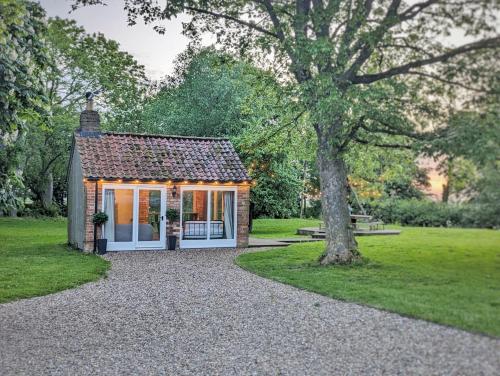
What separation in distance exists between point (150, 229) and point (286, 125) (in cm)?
597

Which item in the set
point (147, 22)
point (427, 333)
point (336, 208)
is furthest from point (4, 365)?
point (147, 22)

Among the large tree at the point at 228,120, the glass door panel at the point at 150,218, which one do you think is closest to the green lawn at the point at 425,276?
the glass door panel at the point at 150,218

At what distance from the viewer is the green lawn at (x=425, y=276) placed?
6820 millimetres

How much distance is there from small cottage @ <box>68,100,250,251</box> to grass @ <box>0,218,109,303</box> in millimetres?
1209

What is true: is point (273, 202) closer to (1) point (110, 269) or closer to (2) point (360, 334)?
(1) point (110, 269)

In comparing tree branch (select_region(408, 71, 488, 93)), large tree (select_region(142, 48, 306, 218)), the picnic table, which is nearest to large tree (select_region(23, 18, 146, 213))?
large tree (select_region(142, 48, 306, 218))

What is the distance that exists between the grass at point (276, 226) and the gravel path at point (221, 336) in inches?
539

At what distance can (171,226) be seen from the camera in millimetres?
17797

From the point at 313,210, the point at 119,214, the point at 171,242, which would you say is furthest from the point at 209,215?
the point at 313,210

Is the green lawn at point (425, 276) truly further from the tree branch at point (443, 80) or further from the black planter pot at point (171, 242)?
the black planter pot at point (171, 242)

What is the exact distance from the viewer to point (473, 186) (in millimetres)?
6898

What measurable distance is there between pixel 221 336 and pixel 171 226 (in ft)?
34.4

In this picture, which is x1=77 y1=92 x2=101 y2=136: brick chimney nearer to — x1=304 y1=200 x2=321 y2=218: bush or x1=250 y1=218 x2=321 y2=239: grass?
x1=250 y1=218 x2=321 y2=239: grass

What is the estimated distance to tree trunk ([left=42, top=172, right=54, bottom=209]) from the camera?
1316 inches
